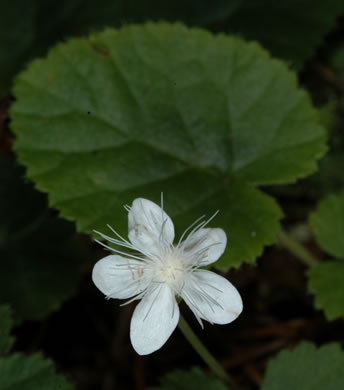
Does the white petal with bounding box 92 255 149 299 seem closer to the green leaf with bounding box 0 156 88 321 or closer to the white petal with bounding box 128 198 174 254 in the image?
the white petal with bounding box 128 198 174 254

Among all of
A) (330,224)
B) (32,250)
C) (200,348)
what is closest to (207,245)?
(200,348)

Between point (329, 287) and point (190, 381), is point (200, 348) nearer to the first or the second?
point (190, 381)

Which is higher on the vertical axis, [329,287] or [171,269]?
[171,269]

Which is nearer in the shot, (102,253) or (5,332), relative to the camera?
(5,332)

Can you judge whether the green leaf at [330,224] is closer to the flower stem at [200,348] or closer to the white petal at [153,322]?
the flower stem at [200,348]

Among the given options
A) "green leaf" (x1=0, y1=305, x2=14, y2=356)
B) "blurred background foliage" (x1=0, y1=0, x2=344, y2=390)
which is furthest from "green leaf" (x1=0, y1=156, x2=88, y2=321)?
"green leaf" (x1=0, y1=305, x2=14, y2=356)

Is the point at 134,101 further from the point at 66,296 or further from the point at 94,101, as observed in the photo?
the point at 66,296

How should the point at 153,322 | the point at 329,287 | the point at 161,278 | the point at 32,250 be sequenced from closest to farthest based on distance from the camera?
the point at 153,322 → the point at 161,278 → the point at 329,287 → the point at 32,250
